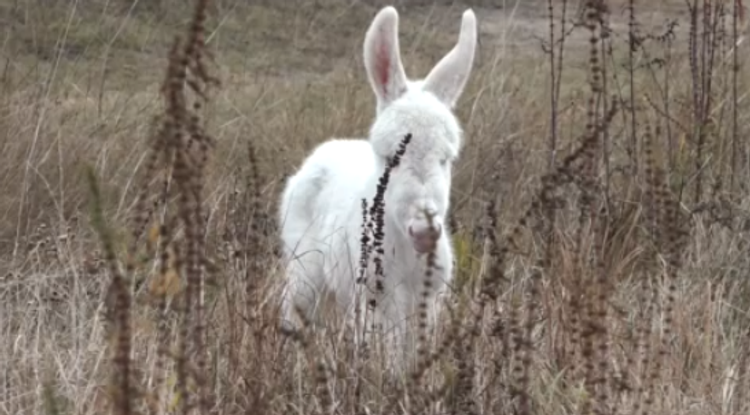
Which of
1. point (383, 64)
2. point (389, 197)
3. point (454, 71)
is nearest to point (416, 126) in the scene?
point (389, 197)

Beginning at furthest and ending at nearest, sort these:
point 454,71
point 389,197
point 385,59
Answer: point 454,71 → point 385,59 → point 389,197

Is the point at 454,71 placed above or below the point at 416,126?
above

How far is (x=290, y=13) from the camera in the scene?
1480cm

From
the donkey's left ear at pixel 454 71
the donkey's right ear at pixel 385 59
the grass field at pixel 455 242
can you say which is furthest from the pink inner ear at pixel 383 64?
the grass field at pixel 455 242

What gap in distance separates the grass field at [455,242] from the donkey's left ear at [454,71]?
0.38 metres

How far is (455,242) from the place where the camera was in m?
4.61

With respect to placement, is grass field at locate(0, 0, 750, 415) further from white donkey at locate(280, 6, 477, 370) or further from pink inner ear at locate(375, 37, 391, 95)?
pink inner ear at locate(375, 37, 391, 95)

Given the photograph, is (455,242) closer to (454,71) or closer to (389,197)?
(454,71)

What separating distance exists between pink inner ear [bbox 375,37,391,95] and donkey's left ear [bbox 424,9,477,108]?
0.15 m

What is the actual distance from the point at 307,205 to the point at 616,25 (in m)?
11.1

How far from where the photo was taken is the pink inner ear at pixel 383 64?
4098 millimetres

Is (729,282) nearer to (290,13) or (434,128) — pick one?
(434,128)

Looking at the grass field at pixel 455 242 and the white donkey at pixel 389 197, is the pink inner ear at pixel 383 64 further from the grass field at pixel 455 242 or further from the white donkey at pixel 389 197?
the grass field at pixel 455 242

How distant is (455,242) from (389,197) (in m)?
0.87
